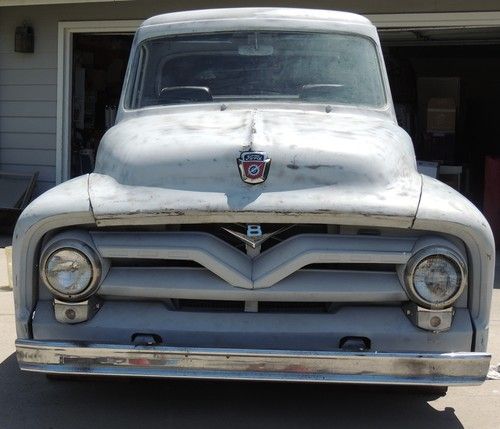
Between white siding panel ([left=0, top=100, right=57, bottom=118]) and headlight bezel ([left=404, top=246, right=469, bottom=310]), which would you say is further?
white siding panel ([left=0, top=100, right=57, bottom=118])

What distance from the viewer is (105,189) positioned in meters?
4.27

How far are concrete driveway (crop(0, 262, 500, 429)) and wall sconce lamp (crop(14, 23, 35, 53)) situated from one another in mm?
7303

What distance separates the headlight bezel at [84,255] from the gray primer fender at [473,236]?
4.70 feet

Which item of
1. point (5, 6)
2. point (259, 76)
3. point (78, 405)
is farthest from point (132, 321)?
point (5, 6)

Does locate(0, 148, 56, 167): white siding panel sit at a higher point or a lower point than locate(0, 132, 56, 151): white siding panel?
lower

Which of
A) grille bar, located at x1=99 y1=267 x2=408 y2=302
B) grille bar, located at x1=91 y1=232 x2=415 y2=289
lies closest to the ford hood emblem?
grille bar, located at x1=91 y1=232 x2=415 y2=289

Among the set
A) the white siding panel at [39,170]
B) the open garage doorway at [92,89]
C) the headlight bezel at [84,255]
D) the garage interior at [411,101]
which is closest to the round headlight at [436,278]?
the headlight bezel at [84,255]

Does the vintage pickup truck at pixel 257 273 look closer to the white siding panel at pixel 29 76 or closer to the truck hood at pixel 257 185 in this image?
the truck hood at pixel 257 185

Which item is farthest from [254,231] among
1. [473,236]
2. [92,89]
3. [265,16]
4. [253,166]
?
[92,89]

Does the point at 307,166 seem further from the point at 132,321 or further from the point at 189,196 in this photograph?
the point at 132,321

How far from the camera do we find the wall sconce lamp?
11719mm

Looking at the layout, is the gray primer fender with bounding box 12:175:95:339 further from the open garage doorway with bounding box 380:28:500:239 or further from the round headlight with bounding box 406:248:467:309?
the open garage doorway with bounding box 380:28:500:239

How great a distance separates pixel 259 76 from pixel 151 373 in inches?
89.5

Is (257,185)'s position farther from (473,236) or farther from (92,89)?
(92,89)
